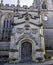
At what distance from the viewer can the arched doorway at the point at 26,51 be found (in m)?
20.0

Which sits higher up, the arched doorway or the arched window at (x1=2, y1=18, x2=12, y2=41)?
the arched window at (x1=2, y1=18, x2=12, y2=41)

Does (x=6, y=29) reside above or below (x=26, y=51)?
above

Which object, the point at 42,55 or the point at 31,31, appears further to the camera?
the point at 31,31

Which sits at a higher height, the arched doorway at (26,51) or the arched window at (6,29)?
the arched window at (6,29)

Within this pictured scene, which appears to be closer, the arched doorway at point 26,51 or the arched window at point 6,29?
the arched doorway at point 26,51

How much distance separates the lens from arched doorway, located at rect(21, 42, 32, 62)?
19984 mm

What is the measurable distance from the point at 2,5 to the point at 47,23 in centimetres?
945

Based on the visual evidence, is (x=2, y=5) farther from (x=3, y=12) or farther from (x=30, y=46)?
(x=30, y=46)

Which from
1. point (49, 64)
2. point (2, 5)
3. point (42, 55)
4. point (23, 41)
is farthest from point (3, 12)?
point (49, 64)

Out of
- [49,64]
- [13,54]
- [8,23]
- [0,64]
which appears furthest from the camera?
[8,23]

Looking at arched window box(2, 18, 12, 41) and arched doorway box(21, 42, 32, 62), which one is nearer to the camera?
arched doorway box(21, 42, 32, 62)

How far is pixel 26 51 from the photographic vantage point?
67.5 ft

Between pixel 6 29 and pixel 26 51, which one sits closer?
pixel 26 51

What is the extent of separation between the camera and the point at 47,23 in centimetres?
2956
